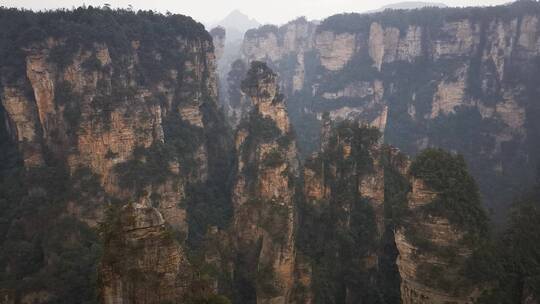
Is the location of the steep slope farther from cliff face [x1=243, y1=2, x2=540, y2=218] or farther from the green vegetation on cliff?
cliff face [x1=243, y1=2, x2=540, y2=218]

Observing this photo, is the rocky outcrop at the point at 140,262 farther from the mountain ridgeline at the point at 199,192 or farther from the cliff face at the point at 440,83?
the cliff face at the point at 440,83

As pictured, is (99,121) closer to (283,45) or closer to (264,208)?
(264,208)

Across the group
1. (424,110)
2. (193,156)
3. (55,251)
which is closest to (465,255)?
(55,251)

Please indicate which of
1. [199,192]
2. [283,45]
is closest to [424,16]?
[283,45]

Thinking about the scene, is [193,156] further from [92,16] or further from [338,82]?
[338,82]

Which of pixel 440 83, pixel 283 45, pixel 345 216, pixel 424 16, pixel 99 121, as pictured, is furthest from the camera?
pixel 283 45

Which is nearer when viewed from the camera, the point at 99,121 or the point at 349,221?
the point at 349,221

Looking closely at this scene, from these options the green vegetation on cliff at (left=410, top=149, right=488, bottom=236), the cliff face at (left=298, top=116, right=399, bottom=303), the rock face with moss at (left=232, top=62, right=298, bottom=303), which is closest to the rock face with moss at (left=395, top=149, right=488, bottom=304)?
the green vegetation on cliff at (left=410, top=149, right=488, bottom=236)
